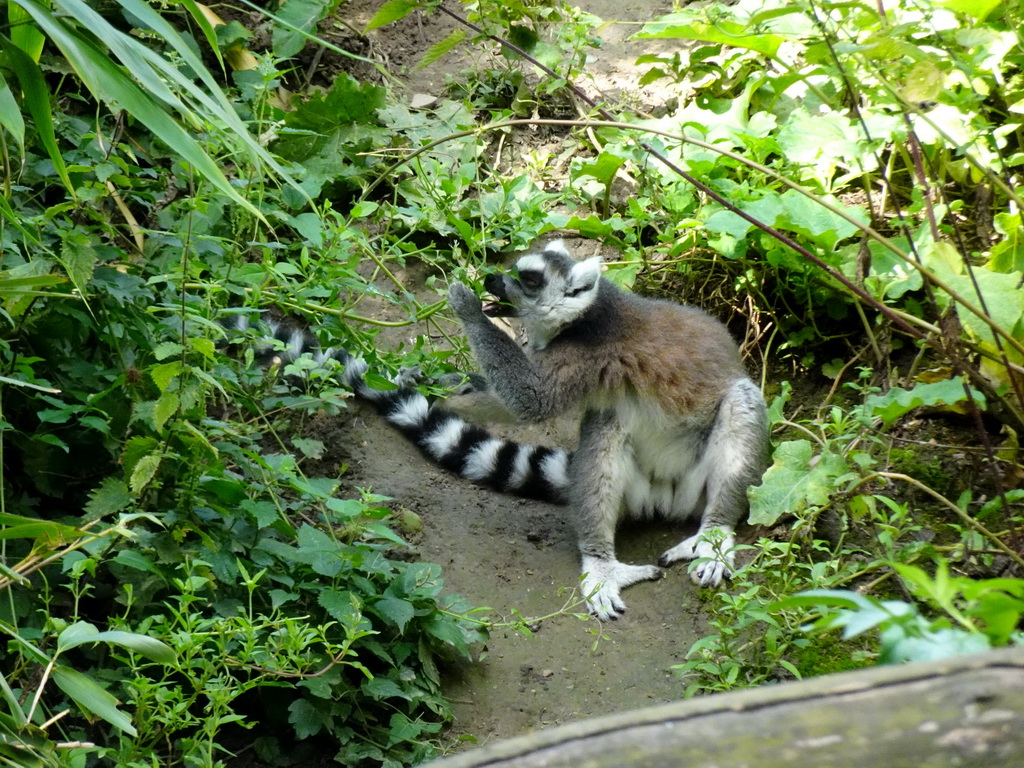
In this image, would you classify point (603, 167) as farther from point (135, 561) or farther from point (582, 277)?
point (135, 561)

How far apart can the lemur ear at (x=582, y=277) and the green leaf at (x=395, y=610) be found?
1996mm

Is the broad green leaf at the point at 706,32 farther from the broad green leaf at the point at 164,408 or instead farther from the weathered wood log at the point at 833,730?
the weathered wood log at the point at 833,730

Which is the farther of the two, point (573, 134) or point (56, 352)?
point (573, 134)

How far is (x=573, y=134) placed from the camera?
22.1 feet

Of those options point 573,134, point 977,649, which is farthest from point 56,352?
point 573,134

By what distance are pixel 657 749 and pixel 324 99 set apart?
17.4 ft

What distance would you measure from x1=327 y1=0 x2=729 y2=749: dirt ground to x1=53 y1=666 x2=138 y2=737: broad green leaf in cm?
159

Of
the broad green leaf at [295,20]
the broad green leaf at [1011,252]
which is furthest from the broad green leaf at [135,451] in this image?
the broad green leaf at [295,20]

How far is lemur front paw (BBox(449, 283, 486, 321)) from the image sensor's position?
4.78m

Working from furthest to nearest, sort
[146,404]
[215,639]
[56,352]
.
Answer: [56,352] < [146,404] < [215,639]

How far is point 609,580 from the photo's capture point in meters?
4.57

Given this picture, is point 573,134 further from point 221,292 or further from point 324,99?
point 221,292

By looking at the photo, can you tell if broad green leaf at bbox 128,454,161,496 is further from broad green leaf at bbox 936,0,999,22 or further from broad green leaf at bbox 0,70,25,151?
broad green leaf at bbox 936,0,999,22

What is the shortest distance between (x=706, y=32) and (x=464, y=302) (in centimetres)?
171
